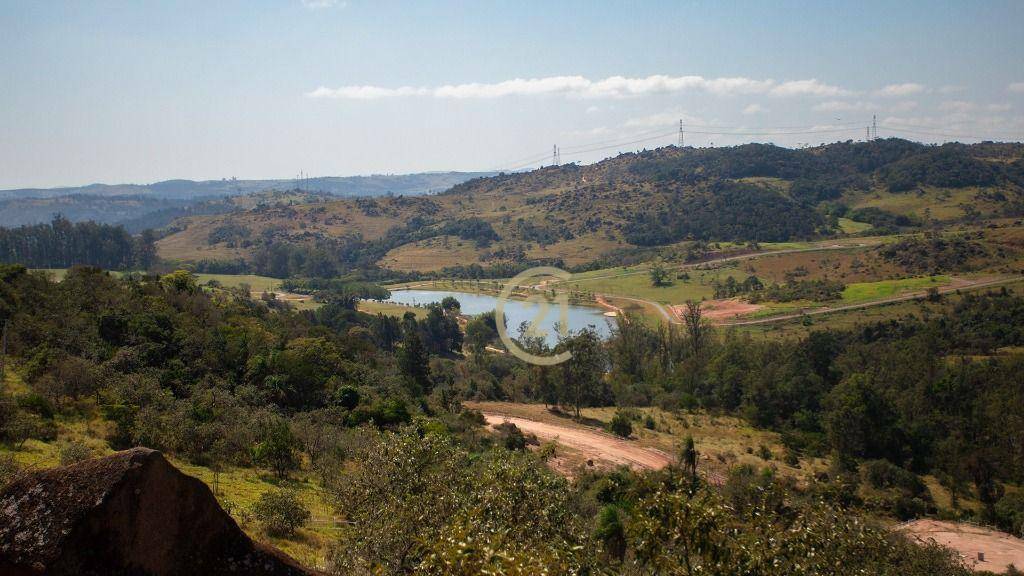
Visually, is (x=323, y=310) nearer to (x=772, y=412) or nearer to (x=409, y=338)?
(x=409, y=338)

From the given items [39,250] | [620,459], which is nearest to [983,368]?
[620,459]

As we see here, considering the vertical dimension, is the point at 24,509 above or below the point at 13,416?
above

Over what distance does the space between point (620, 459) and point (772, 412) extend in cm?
2037

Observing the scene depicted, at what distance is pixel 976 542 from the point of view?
105 ft

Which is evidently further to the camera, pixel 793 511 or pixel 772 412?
pixel 772 412

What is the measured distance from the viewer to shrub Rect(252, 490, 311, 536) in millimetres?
18344

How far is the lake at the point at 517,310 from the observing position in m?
84.8

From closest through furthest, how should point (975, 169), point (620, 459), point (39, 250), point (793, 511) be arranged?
point (793, 511) → point (620, 459) → point (39, 250) → point (975, 169)

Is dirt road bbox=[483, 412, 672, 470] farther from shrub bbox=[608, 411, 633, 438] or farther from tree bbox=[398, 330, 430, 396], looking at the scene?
tree bbox=[398, 330, 430, 396]

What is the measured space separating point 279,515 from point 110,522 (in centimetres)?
1187

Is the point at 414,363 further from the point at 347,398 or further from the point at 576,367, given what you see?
the point at 347,398

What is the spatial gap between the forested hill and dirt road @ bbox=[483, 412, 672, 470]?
92.4m

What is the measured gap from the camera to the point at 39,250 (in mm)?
124875

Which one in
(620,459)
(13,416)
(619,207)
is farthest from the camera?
(619,207)
